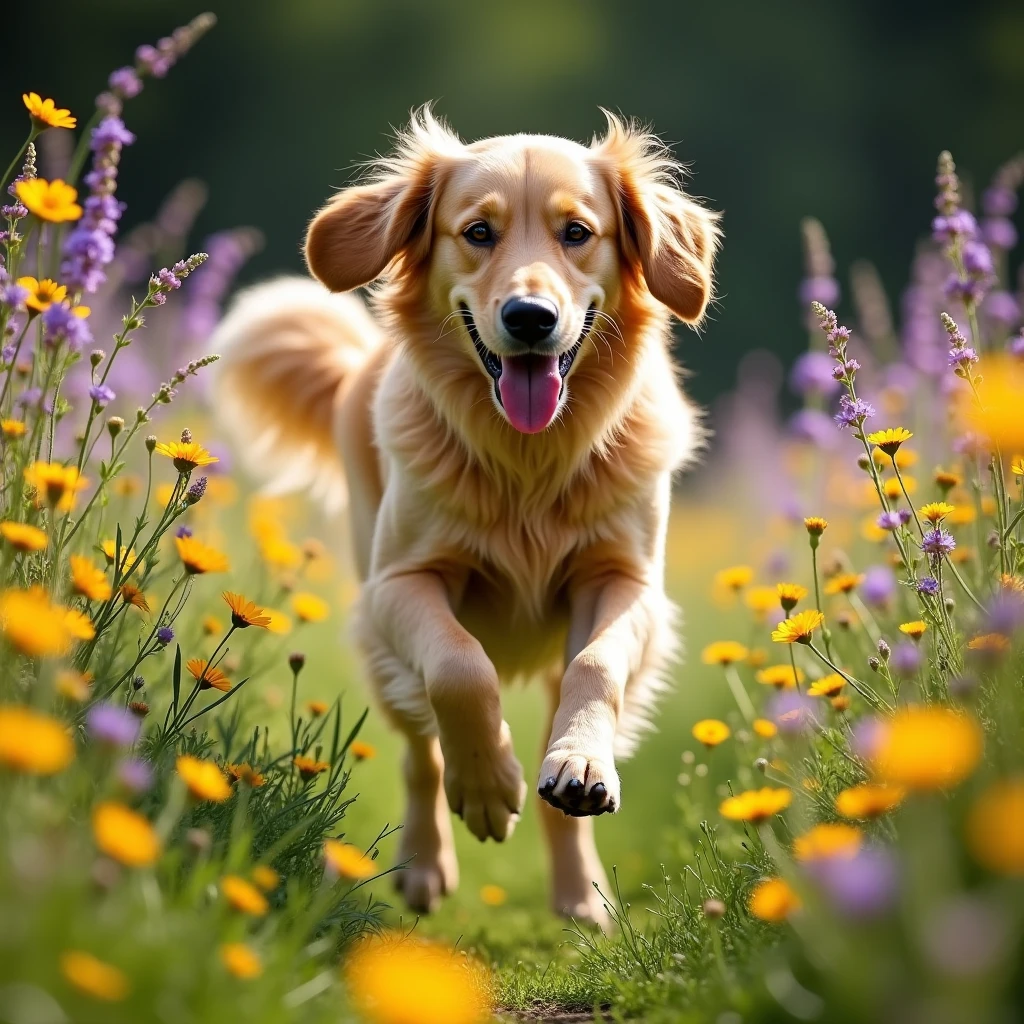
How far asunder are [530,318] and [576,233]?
0.38 metres

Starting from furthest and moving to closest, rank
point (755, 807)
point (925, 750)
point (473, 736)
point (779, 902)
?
point (473, 736)
point (755, 807)
point (779, 902)
point (925, 750)

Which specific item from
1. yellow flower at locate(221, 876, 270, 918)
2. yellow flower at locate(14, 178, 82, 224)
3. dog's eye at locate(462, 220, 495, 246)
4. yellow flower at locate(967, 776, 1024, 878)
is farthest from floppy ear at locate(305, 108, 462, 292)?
yellow flower at locate(967, 776, 1024, 878)

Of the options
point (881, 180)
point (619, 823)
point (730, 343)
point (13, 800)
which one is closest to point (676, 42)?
point (881, 180)

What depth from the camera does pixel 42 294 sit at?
2.01 m

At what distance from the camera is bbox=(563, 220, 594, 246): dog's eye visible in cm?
284

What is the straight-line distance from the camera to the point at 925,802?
1.30 m

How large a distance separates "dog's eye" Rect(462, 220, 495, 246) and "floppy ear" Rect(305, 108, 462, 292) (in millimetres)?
193

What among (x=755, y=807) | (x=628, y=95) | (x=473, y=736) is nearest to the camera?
(x=755, y=807)

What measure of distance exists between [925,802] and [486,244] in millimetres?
1849

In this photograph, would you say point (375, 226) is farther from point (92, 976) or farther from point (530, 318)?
point (92, 976)

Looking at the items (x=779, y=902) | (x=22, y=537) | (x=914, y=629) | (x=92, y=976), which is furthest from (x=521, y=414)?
(x=92, y=976)

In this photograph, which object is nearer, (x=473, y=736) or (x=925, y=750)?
(x=925, y=750)

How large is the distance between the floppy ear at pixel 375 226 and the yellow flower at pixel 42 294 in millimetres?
1050

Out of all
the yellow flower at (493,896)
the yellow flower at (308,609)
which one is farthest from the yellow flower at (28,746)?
the yellow flower at (493,896)
